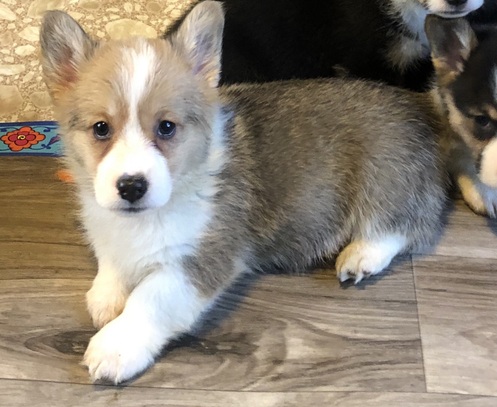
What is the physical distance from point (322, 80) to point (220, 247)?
22.6 inches

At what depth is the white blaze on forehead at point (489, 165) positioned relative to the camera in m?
1.82

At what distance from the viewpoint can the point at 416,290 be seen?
184 cm

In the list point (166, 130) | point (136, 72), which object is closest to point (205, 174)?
point (166, 130)

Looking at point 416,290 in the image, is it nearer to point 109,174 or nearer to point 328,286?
point 328,286

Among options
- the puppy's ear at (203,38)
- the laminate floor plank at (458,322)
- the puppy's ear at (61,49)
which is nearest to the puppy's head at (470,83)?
the laminate floor plank at (458,322)

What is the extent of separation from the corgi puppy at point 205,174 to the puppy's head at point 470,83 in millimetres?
94

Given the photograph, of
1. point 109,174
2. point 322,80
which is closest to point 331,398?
point 109,174

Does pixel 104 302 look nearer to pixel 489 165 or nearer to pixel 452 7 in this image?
pixel 489 165

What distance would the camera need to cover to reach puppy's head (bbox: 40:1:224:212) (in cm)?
147

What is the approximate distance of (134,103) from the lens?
148cm

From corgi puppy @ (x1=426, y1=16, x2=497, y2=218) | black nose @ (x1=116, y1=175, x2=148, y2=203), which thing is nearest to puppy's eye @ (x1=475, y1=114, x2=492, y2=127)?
corgi puppy @ (x1=426, y1=16, x2=497, y2=218)

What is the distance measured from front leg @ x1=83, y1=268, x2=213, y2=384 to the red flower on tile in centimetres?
84

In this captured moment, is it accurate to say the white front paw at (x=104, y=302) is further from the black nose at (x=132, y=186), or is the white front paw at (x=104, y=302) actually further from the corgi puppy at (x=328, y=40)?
the corgi puppy at (x=328, y=40)

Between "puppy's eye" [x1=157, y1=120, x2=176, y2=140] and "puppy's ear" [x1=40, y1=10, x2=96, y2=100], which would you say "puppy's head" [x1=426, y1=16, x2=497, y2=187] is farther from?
"puppy's ear" [x1=40, y1=10, x2=96, y2=100]
